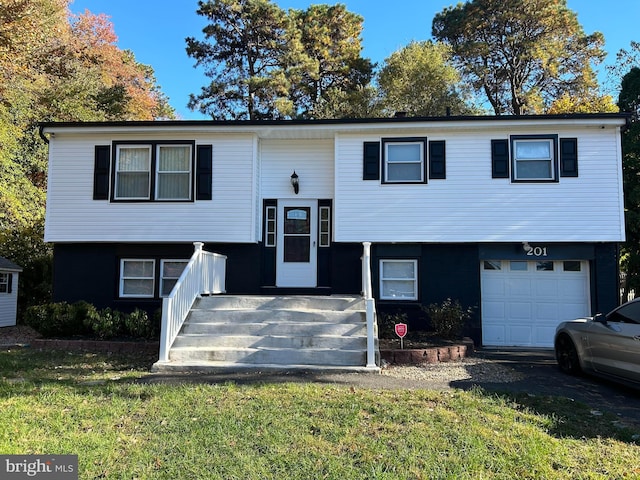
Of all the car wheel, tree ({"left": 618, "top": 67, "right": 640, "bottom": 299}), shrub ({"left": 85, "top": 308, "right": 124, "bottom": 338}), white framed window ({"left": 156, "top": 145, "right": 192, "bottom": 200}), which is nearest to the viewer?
the car wheel

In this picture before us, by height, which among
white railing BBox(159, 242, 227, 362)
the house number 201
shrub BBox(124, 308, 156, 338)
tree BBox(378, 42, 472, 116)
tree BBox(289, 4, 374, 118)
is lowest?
shrub BBox(124, 308, 156, 338)

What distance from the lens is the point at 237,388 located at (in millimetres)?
6195

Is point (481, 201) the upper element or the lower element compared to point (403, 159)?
lower

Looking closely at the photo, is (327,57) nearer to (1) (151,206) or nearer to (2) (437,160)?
(2) (437,160)

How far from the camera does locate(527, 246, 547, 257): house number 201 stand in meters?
11.2

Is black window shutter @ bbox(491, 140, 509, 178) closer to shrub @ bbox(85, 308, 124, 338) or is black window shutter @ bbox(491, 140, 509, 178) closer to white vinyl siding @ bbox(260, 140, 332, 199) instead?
white vinyl siding @ bbox(260, 140, 332, 199)

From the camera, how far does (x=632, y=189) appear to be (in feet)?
49.1

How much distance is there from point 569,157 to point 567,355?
5.27 metres

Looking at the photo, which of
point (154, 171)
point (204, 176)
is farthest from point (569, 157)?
point (154, 171)

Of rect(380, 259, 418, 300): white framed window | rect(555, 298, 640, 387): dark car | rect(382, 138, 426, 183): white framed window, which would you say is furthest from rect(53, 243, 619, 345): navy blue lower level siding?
rect(555, 298, 640, 387): dark car

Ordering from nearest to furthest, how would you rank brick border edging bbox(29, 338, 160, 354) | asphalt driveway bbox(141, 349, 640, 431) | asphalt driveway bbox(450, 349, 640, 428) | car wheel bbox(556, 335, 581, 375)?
asphalt driveway bbox(450, 349, 640, 428)
asphalt driveway bbox(141, 349, 640, 431)
car wheel bbox(556, 335, 581, 375)
brick border edging bbox(29, 338, 160, 354)

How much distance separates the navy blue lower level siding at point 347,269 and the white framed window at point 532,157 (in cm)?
170

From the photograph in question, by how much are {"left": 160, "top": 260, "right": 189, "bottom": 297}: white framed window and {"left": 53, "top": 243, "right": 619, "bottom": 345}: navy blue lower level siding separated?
0.16 metres

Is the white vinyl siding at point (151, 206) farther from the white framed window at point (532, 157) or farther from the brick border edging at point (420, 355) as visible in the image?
the white framed window at point (532, 157)
